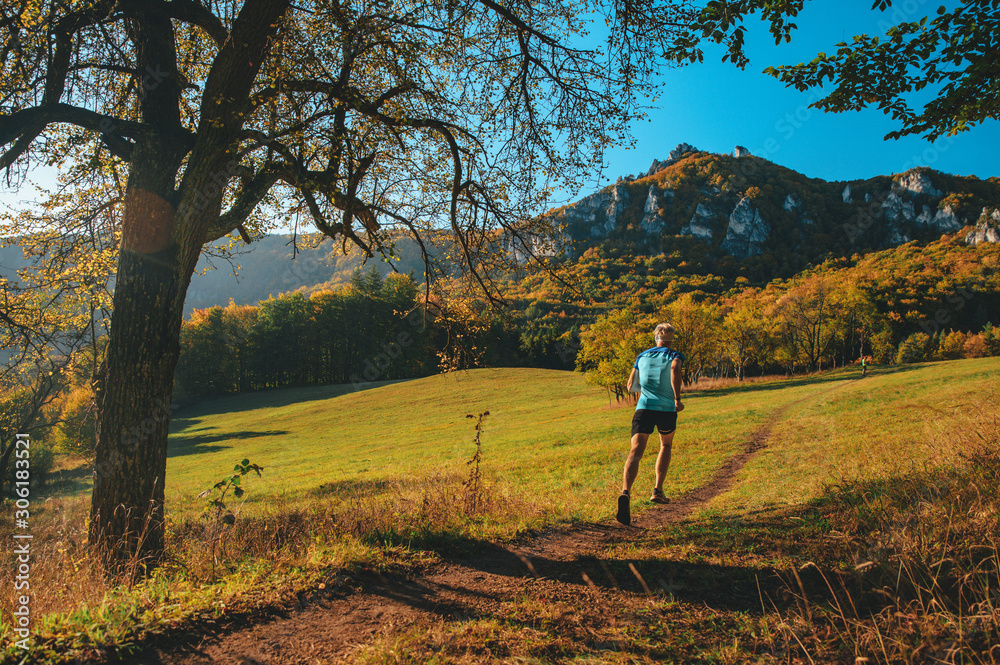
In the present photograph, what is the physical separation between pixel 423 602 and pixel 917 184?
18502 cm

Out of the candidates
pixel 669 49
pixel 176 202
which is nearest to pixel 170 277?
pixel 176 202

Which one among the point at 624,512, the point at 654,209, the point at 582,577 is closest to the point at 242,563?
the point at 582,577

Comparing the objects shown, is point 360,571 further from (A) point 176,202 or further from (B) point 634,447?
(A) point 176,202

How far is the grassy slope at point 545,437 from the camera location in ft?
25.9

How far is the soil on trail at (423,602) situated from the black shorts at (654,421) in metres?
1.55

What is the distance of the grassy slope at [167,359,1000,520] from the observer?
790cm

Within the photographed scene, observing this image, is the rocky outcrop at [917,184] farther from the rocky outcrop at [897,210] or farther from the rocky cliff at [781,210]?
the rocky outcrop at [897,210]

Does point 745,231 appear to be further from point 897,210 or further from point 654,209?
point 897,210

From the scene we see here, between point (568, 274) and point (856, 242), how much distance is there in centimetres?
15930

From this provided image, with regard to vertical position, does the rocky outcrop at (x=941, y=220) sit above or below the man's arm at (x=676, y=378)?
above

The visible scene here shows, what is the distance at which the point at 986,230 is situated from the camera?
97.4m

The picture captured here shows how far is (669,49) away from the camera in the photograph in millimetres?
5828

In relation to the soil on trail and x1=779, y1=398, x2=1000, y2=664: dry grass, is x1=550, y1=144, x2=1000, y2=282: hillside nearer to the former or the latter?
x1=779, y1=398, x2=1000, y2=664: dry grass

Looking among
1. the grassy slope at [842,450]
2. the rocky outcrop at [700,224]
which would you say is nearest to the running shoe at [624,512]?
the grassy slope at [842,450]
